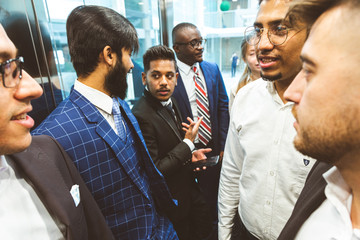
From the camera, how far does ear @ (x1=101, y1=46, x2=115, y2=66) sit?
1.24 m

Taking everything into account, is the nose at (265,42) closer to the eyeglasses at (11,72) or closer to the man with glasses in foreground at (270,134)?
the man with glasses in foreground at (270,134)

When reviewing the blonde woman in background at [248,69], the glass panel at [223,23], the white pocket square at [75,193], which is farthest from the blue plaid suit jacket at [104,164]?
the glass panel at [223,23]

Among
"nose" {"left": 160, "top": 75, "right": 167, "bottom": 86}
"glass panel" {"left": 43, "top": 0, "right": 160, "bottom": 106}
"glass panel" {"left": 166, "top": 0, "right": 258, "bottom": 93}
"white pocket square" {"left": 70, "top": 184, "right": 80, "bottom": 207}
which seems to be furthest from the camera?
"glass panel" {"left": 166, "top": 0, "right": 258, "bottom": 93}

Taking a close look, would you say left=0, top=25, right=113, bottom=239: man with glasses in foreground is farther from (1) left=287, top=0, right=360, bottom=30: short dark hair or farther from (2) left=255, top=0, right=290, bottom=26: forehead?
(2) left=255, top=0, right=290, bottom=26: forehead

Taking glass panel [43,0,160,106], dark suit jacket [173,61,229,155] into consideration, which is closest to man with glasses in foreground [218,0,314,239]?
dark suit jacket [173,61,229,155]

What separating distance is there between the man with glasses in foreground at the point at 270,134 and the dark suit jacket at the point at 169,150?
60cm

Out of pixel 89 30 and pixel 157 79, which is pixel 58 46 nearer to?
pixel 89 30

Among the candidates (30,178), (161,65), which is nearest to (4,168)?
(30,178)

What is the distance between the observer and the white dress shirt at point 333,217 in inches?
24.8

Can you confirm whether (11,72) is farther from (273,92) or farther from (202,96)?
(202,96)

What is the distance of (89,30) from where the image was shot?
120 cm

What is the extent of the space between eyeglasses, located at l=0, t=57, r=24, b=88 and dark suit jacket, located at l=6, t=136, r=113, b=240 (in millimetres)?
314

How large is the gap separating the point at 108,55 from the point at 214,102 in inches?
61.2

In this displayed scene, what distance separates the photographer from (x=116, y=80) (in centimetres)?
131
